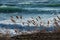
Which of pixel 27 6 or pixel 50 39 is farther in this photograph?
pixel 27 6

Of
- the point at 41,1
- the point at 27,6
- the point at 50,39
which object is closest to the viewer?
the point at 50,39

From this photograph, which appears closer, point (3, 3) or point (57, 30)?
point (57, 30)

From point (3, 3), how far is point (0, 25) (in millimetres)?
11381

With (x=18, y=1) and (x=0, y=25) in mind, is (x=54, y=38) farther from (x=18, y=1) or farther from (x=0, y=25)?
(x=18, y=1)

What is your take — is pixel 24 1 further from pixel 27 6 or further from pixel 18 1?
pixel 27 6

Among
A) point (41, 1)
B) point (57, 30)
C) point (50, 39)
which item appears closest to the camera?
point (50, 39)

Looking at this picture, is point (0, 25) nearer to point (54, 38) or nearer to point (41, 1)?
point (54, 38)

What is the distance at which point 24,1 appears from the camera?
24.3 m

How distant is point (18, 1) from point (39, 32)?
55.8 feet

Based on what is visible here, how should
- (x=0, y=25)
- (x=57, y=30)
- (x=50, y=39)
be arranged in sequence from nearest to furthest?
1. (x=50, y=39)
2. (x=57, y=30)
3. (x=0, y=25)

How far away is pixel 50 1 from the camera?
24656 millimetres

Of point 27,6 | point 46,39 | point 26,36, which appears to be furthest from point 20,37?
point 27,6

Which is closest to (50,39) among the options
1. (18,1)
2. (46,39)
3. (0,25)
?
(46,39)

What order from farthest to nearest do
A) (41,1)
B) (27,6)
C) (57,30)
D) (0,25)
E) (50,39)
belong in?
(41,1)
(27,6)
(0,25)
(57,30)
(50,39)
